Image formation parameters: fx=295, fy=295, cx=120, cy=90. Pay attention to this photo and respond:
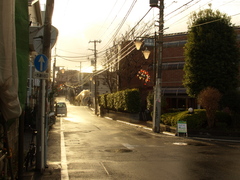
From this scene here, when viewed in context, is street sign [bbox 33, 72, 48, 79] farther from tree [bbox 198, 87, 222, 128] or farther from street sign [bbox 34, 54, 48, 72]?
tree [bbox 198, 87, 222, 128]

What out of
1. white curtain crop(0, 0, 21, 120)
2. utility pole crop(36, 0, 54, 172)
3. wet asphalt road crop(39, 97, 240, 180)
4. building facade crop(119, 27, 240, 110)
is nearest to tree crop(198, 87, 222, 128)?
wet asphalt road crop(39, 97, 240, 180)

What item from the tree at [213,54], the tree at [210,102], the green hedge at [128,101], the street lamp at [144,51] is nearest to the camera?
the tree at [210,102]

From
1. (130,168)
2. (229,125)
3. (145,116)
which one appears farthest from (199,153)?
(145,116)

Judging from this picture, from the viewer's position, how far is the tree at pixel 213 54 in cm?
2255

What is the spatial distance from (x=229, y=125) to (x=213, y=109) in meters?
2.19

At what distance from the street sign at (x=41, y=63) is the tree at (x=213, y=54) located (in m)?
16.0

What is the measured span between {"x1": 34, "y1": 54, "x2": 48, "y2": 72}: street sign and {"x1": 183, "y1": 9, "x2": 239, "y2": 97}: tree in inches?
631

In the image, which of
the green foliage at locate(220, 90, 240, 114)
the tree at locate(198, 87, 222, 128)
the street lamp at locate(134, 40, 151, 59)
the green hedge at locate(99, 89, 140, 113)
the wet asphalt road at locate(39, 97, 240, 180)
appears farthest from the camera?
the green hedge at locate(99, 89, 140, 113)

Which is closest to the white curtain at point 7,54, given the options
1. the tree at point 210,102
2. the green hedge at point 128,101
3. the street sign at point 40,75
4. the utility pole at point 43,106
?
the street sign at point 40,75

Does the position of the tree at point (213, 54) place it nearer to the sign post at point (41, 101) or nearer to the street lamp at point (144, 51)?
the street lamp at point (144, 51)

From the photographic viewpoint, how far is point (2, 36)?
15.5 ft

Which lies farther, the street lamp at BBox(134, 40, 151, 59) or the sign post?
the street lamp at BBox(134, 40, 151, 59)

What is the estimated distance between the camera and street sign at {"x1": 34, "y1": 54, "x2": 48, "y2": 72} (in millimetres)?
8953

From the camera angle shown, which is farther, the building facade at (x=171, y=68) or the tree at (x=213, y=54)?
the building facade at (x=171, y=68)
